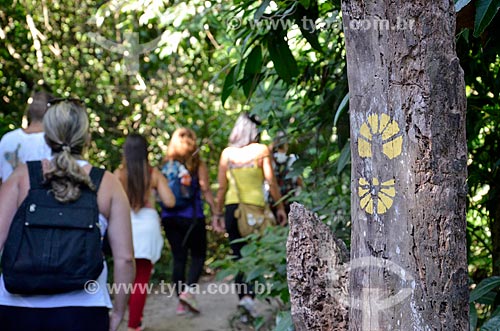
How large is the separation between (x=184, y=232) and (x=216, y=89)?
361 cm

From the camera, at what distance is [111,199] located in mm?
3148

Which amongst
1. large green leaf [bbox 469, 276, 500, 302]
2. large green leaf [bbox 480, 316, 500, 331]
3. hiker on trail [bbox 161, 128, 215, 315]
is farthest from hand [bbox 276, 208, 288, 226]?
large green leaf [bbox 480, 316, 500, 331]

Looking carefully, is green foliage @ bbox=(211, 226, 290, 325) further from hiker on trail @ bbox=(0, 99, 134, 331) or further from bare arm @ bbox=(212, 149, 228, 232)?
bare arm @ bbox=(212, 149, 228, 232)

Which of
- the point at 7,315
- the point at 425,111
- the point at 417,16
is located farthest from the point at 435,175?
the point at 7,315

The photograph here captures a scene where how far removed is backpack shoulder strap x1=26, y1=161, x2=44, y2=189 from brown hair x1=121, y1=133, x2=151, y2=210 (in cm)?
294

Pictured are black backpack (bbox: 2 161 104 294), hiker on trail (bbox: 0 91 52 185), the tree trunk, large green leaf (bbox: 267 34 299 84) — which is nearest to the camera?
the tree trunk

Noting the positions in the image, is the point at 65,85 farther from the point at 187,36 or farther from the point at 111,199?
the point at 111,199

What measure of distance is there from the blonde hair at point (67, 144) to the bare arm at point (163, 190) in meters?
3.02

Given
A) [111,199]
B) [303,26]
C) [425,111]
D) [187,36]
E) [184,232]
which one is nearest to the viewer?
[425,111]

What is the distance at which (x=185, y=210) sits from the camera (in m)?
6.83

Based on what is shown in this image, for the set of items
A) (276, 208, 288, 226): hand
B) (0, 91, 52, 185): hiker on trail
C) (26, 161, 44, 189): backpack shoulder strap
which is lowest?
(26, 161, 44, 189): backpack shoulder strap

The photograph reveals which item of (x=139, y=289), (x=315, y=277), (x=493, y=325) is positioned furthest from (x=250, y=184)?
(x=315, y=277)

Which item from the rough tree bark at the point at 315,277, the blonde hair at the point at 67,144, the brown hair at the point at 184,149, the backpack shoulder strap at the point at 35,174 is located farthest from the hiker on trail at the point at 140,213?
the rough tree bark at the point at 315,277

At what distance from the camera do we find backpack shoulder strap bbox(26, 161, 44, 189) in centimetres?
299
